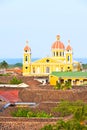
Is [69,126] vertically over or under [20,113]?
under

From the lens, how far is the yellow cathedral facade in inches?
2844

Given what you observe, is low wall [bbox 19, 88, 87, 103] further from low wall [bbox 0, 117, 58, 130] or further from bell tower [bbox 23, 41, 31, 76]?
bell tower [bbox 23, 41, 31, 76]

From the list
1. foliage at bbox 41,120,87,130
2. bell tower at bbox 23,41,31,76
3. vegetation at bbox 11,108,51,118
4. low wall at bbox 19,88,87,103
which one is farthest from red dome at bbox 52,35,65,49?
foliage at bbox 41,120,87,130

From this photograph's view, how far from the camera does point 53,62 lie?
72.1 m

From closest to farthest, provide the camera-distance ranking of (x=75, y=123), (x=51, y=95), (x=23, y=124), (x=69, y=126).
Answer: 1. (x=69, y=126)
2. (x=75, y=123)
3. (x=23, y=124)
4. (x=51, y=95)

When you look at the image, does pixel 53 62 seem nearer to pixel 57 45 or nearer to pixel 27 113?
pixel 57 45


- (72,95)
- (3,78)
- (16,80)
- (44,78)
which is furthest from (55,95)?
(44,78)

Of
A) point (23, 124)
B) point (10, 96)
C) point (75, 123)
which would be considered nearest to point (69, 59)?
point (10, 96)

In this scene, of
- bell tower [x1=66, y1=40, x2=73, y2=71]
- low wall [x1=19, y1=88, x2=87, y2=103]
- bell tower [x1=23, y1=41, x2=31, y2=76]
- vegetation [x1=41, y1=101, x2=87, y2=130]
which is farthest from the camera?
bell tower [x1=23, y1=41, x2=31, y2=76]

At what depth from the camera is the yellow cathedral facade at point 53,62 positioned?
72.2 meters

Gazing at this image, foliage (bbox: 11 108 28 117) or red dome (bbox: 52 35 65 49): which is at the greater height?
red dome (bbox: 52 35 65 49)

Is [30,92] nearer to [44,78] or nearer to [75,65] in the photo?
[44,78]

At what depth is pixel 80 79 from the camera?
2406 inches

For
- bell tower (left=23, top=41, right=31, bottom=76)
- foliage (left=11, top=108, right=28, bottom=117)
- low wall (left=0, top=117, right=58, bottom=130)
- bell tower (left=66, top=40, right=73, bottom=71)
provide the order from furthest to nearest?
1. bell tower (left=23, top=41, right=31, bottom=76)
2. bell tower (left=66, top=40, right=73, bottom=71)
3. foliage (left=11, top=108, right=28, bottom=117)
4. low wall (left=0, top=117, right=58, bottom=130)
